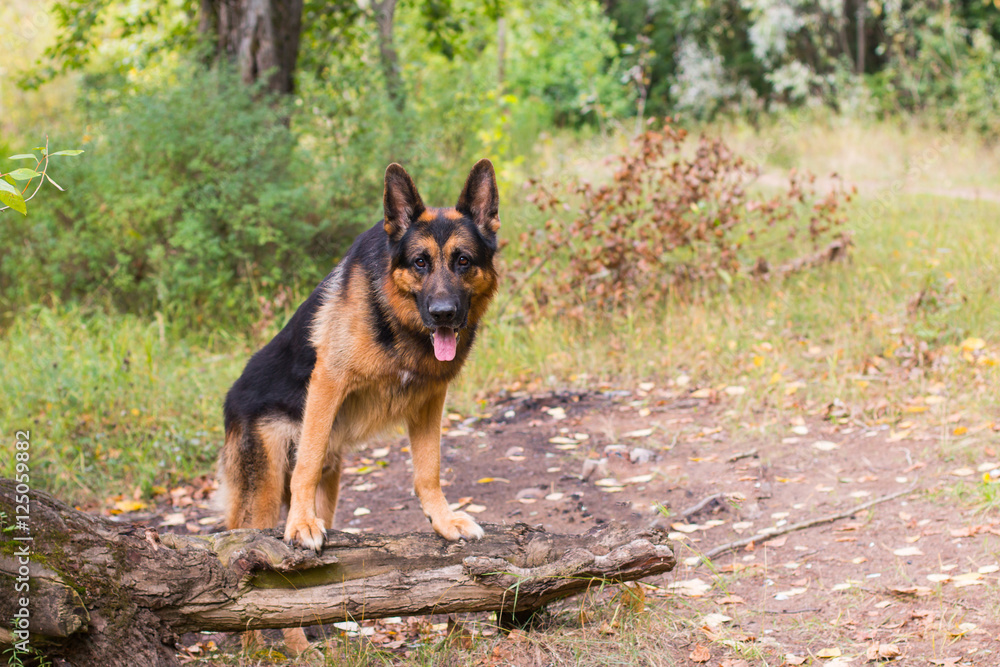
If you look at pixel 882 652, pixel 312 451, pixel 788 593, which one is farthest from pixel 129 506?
pixel 882 652

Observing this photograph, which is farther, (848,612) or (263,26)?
(263,26)

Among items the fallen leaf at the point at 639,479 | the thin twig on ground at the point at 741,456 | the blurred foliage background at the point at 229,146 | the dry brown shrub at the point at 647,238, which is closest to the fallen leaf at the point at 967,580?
the thin twig on ground at the point at 741,456

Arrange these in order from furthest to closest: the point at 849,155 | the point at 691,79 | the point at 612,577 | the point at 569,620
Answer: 1. the point at 691,79
2. the point at 849,155
3. the point at 569,620
4. the point at 612,577

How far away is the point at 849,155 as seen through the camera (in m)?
13.1

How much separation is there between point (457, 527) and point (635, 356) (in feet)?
13.2

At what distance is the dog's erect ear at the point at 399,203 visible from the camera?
3.47 m

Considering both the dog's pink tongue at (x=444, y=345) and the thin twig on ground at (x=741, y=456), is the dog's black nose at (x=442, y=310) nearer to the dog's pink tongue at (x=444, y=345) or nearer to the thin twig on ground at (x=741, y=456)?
the dog's pink tongue at (x=444, y=345)

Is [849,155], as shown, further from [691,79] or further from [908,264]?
[691,79]

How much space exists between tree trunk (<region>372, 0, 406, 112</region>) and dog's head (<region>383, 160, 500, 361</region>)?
5804mm

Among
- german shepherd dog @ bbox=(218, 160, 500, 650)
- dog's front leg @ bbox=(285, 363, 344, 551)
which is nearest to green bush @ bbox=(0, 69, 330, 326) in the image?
german shepherd dog @ bbox=(218, 160, 500, 650)

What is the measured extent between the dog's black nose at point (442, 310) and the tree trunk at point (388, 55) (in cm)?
620

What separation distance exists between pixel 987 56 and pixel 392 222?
46.2 ft

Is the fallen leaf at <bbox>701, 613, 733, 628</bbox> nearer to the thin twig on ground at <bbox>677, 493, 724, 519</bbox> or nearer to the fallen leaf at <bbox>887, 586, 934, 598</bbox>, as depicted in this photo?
the fallen leaf at <bbox>887, 586, 934, 598</bbox>

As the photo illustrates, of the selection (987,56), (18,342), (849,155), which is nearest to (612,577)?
(18,342)
